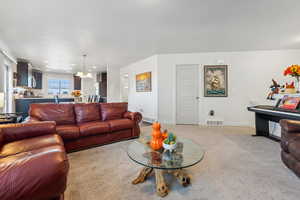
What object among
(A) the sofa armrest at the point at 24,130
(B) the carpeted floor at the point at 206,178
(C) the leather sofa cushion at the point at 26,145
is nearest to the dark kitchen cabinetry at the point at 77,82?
(B) the carpeted floor at the point at 206,178

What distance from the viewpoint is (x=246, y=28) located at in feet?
9.57

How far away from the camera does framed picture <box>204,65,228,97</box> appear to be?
4383 millimetres

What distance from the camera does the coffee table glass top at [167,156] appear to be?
4.24ft

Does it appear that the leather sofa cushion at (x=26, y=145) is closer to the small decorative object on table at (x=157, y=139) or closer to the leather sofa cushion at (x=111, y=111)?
the small decorative object on table at (x=157, y=139)

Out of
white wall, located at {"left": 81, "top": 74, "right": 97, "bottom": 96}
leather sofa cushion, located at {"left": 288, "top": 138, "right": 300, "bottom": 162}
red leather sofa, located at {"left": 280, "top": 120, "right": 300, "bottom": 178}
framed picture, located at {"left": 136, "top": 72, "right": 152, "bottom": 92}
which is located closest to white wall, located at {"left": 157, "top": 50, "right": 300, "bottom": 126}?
framed picture, located at {"left": 136, "top": 72, "right": 152, "bottom": 92}

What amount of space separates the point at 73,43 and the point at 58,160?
393 centimetres

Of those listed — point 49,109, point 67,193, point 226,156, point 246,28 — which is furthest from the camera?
point 246,28

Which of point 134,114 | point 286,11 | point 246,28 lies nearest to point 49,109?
point 134,114

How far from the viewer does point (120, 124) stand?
9.37 feet

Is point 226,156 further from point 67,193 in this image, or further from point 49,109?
point 49,109

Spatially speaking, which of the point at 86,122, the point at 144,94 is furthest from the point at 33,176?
the point at 144,94

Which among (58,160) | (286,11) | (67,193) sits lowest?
(67,193)

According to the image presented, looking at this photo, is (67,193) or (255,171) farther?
(255,171)

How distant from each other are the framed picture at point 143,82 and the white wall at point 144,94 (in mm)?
143
